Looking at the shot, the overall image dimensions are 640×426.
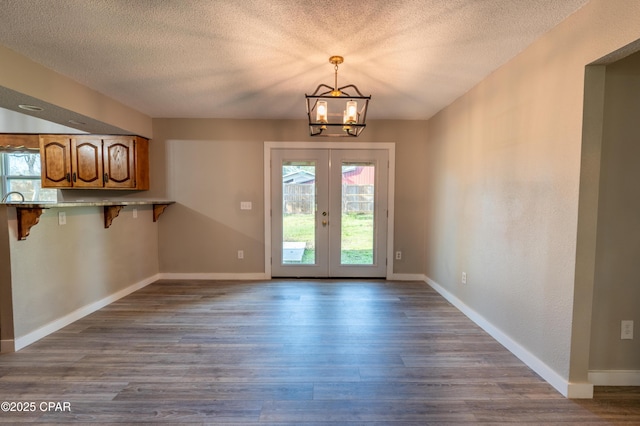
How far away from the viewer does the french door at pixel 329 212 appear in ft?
13.6

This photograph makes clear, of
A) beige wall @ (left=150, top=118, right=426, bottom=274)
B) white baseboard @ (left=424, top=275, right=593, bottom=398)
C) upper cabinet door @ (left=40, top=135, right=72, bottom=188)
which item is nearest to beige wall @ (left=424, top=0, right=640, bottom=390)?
white baseboard @ (left=424, top=275, right=593, bottom=398)

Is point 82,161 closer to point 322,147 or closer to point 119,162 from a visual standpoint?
point 119,162

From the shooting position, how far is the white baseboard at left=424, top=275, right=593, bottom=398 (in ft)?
5.77

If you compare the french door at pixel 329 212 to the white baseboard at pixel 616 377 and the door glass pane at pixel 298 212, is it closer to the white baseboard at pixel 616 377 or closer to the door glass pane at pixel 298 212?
the door glass pane at pixel 298 212

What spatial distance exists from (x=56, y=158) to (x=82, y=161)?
353 millimetres

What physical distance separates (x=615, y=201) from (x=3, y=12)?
4.12 m

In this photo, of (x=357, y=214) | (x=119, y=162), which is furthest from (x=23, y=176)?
(x=357, y=214)

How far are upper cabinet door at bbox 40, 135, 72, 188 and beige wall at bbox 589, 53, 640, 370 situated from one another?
573 centimetres

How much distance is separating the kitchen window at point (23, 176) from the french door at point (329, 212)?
381cm

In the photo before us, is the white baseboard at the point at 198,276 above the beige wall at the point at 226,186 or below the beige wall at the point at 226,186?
below

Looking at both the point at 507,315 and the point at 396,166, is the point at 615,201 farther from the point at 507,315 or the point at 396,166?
the point at 396,166

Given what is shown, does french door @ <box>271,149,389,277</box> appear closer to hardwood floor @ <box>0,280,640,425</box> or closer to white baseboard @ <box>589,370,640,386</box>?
hardwood floor @ <box>0,280,640,425</box>

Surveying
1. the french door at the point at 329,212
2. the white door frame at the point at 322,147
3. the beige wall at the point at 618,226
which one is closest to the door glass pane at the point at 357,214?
the french door at the point at 329,212

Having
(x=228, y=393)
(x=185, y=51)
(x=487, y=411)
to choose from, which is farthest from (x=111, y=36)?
(x=487, y=411)
